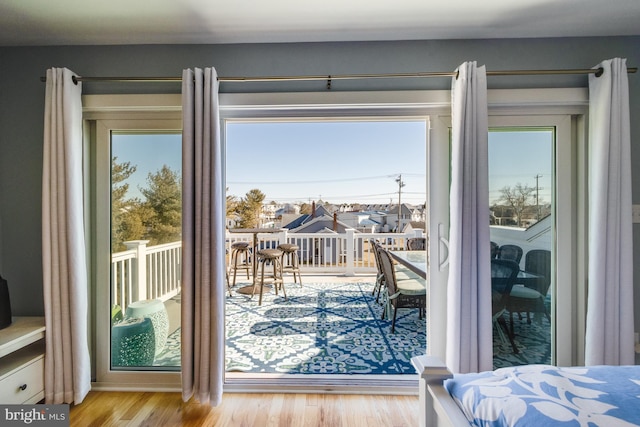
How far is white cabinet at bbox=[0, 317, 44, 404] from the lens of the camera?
1.68 meters

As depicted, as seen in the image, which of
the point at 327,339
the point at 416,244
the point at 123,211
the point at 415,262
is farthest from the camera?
the point at 416,244

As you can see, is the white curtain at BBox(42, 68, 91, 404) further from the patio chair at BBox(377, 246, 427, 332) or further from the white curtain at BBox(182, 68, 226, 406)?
the patio chair at BBox(377, 246, 427, 332)

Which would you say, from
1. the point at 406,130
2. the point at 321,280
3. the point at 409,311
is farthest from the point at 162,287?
the point at 406,130

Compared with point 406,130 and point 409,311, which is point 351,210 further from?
point 409,311

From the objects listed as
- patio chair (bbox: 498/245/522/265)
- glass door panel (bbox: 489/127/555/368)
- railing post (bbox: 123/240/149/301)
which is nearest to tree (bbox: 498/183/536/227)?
glass door panel (bbox: 489/127/555/368)

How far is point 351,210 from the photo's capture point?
228 inches

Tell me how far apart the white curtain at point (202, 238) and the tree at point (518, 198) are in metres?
1.91

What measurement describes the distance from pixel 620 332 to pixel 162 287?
118 inches

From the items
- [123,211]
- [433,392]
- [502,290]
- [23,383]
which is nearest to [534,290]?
[502,290]

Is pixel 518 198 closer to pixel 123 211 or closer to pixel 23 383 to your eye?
pixel 123 211

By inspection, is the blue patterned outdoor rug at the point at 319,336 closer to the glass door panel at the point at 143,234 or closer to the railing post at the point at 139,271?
the glass door panel at the point at 143,234

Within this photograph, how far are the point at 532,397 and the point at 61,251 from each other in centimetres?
247

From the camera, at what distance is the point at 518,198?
2090mm

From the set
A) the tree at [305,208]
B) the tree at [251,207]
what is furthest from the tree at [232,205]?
the tree at [305,208]
